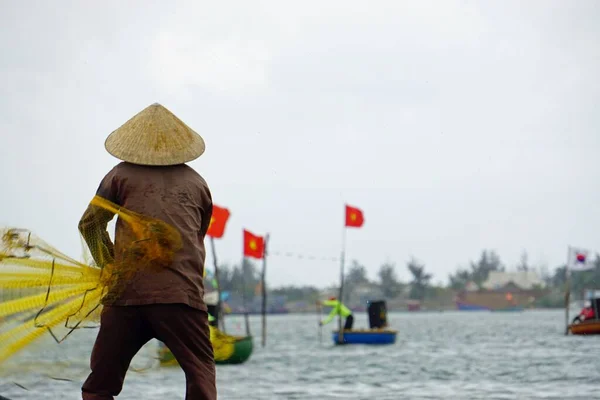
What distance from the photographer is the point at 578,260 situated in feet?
139

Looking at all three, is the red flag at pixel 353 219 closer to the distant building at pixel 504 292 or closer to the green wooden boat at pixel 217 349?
the green wooden boat at pixel 217 349

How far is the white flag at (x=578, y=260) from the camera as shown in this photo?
139 feet

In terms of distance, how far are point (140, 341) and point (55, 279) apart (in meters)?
0.74

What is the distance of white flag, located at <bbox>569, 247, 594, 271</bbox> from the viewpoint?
1667 inches

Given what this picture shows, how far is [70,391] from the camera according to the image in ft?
45.9

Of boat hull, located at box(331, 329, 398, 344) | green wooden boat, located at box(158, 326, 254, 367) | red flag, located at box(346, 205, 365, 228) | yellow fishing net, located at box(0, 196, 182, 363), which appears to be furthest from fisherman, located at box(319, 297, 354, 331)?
yellow fishing net, located at box(0, 196, 182, 363)

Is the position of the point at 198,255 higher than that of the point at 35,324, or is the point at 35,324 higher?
the point at 198,255

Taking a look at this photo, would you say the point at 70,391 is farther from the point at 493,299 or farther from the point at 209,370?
the point at 493,299

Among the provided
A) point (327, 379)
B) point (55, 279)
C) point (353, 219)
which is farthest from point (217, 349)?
point (353, 219)

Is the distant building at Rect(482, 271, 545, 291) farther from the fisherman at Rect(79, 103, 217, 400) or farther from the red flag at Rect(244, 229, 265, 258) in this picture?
the fisherman at Rect(79, 103, 217, 400)

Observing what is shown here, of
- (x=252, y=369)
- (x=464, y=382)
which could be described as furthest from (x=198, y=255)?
(x=252, y=369)

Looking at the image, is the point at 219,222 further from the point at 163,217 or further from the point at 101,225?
the point at 163,217

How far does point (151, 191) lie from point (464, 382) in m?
12.6

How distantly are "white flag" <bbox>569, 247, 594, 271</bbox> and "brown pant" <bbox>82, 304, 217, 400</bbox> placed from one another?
40.0 meters
